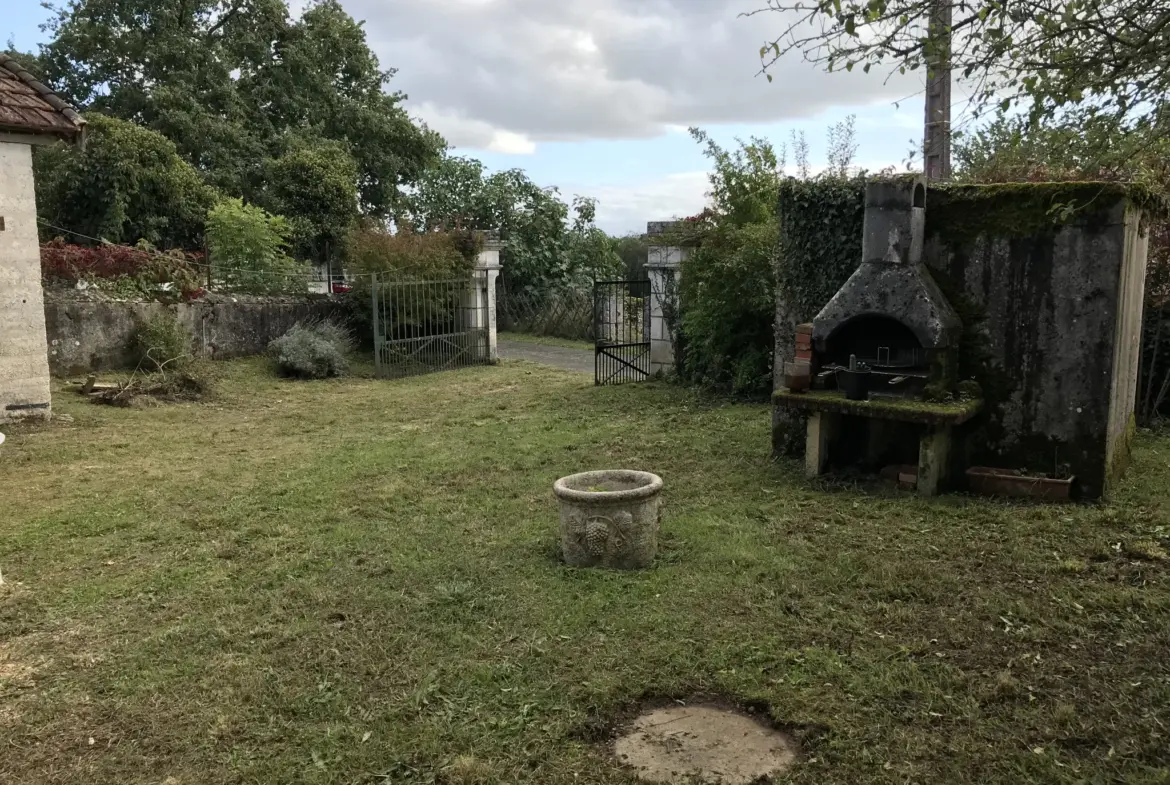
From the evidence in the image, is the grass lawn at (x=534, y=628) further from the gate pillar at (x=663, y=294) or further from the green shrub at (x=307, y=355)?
the green shrub at (x=307, y=355)

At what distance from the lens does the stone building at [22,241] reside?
901 cm

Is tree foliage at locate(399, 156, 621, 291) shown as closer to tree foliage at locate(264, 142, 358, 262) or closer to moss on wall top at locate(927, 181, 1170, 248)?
tree foliage at locate(264, 142, 358, 262)

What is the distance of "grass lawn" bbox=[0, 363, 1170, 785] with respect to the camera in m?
3.05

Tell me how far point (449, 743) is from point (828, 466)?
4.47m

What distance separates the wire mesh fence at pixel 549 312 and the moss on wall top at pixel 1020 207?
14.4 metres

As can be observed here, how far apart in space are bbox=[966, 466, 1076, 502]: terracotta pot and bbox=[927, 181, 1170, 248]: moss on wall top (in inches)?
65.9

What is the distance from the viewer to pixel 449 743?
311 cm

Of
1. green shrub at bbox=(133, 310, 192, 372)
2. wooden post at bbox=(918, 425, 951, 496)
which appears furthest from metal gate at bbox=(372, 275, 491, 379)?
wooden post at bbox=(918, 425, 951, 496)

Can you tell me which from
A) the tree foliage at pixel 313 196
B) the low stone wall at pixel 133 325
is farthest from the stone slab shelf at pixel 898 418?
the tree foliage at pixel 313 196

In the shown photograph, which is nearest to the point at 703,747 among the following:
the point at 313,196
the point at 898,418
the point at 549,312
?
the point at 898,418

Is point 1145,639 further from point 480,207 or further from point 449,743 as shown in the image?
point 480,207

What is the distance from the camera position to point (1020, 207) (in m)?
5.88

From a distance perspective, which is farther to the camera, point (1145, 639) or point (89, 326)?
point (89, 326)

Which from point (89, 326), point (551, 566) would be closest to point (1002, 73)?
point (551, 566)
